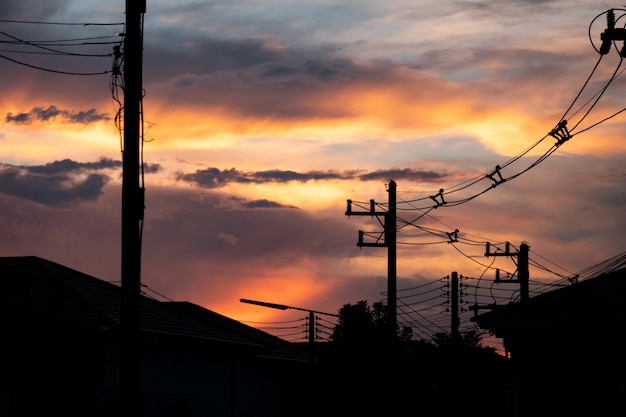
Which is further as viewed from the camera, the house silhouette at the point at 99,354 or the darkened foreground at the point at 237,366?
the darkened foreground at the point at 237,366

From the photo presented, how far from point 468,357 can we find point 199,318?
1402 cm

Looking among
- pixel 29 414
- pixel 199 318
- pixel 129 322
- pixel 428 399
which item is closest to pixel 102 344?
pixel 29 414

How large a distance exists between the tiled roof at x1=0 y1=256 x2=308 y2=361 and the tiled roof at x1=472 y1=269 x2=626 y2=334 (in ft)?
28.9

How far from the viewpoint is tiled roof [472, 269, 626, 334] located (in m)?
22.8

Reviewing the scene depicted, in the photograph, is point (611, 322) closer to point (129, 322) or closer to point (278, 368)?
point (129, 322)

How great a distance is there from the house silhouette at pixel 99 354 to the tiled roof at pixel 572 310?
8968mm

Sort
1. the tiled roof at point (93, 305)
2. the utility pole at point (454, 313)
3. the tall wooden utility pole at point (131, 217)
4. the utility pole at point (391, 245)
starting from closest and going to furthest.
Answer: the tall wooden utility pole at point (131, 217), the tiled roof at point (93, 305), the utility pole at point (391, 245), the utility pole at point (454, 313)

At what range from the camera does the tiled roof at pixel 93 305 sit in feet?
74.4

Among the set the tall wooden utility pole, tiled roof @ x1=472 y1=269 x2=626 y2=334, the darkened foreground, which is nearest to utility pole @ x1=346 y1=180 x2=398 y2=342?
the darkened foreground

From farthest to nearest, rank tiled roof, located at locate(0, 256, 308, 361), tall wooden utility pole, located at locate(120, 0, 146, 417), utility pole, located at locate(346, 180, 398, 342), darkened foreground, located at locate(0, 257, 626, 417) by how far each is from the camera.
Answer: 1. utility pole, located at locate(346, 180, 398, 342)
2. tiled roof, located at locate(0, 256, 308, 361)
3. darkened foreground, located at locate(0, 257, 626, 417)
4. tall wooden utility pole, located at locate(120, 0, 146, 417)

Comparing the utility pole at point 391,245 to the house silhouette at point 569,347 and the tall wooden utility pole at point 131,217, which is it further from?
the tall wooden utility pole at point 131,217

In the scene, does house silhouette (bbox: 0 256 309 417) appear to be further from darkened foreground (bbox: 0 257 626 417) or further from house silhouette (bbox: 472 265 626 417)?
house silhouette (bbox: 472 265 626 417)

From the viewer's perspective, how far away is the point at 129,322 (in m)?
14.0

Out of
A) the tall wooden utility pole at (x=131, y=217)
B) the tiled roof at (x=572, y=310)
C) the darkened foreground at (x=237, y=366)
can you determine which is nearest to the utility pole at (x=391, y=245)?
the darkened foreground at (x=237, y=366)
